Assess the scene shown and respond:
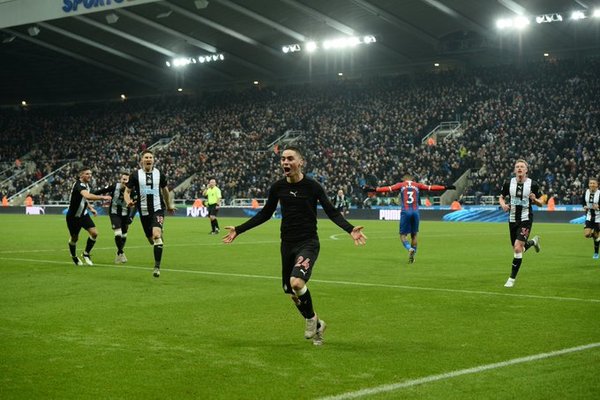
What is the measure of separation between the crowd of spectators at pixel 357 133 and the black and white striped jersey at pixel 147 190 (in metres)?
30.1

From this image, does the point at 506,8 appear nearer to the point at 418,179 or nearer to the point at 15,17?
the point at 418,179

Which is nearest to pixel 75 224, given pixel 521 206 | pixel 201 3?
pixel 521 206

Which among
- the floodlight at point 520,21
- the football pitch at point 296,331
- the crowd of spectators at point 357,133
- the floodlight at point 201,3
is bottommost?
the football pitch at point 296,331

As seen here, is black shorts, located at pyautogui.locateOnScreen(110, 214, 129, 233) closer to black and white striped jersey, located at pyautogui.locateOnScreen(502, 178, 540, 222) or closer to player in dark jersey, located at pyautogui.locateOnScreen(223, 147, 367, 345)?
black and white striped jersey, located at pyautogui.locateOnScreen(502, 178, 540, 222)

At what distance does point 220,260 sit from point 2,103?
68937 millimetres

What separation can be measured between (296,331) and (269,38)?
4895 centimetres

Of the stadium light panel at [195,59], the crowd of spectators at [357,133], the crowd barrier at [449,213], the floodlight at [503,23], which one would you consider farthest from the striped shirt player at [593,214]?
the stadium light panel at [195,59]

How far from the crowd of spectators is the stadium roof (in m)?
1.70

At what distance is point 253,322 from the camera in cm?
1115

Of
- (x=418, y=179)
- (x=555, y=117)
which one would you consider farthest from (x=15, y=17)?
(x=555, y=117)

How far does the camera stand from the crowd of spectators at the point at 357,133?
47.7 m

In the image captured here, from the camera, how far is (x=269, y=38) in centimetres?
5772

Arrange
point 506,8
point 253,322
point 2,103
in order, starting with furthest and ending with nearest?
point 2,103 → point 506,8 → point 253,322

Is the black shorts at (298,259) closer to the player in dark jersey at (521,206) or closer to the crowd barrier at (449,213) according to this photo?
the player in dark jersey at (521,206)
